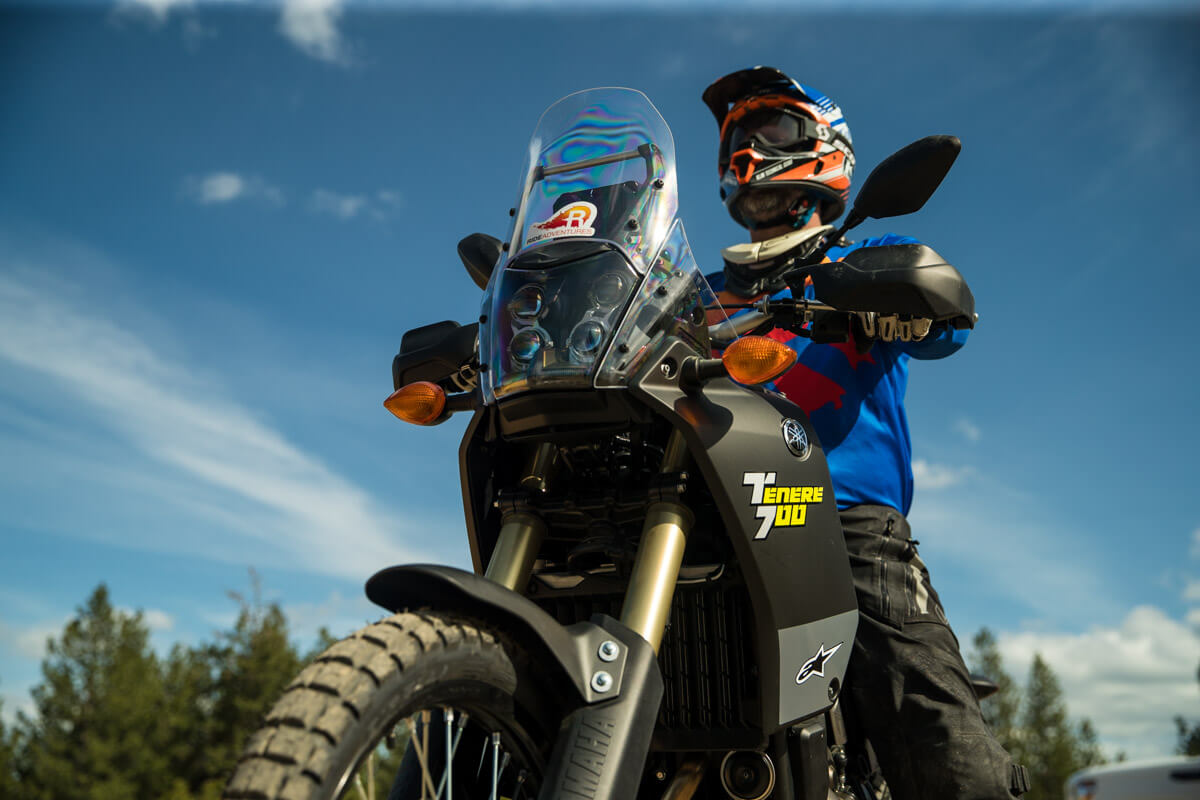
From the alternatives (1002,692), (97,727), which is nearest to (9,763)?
(97,727)

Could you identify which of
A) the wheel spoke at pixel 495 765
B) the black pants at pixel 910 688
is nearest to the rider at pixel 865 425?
the black pants at pixel 910 688

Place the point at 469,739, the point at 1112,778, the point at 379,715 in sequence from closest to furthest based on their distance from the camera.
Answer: the point at 379,715 < the point at 469,739 < the point at 1112,778

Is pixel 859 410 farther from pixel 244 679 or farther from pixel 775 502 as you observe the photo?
pixel 244 679

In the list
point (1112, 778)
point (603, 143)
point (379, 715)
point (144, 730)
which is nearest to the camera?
point (379, 715)

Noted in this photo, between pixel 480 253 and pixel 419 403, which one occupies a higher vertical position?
pixel 480 253

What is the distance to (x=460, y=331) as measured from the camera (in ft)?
9.73

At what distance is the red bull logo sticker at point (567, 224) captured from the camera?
2.54 meters

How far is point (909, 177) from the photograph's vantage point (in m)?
2.46

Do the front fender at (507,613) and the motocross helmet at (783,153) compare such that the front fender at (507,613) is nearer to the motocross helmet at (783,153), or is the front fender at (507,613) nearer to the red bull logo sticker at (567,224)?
the red bull logo sticker at (567,224)

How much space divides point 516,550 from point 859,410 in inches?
58.8

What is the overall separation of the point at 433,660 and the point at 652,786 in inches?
43.3

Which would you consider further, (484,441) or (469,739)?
(484,441)

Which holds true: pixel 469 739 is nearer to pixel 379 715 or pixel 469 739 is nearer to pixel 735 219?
pixel 379 715

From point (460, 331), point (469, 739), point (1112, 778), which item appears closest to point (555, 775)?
point (469, 739)
